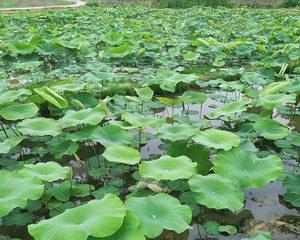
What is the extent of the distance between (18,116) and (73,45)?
306 cm

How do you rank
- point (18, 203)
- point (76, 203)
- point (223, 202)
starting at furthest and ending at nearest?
point (76, 203) → point (223, 202) → point (18, 203)

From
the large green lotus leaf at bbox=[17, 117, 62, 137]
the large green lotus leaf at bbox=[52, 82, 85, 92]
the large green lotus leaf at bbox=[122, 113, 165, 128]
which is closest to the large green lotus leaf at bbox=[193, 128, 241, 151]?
the large green lotus leaf at bbox=[122, 113, 165, 128]

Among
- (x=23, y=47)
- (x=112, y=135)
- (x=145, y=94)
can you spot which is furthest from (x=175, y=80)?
(x=23, y=47)

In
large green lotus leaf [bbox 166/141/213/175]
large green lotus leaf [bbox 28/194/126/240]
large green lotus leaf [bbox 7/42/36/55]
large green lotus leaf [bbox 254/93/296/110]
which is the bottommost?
large green lotus leaf [bbox 7/42/36/55]

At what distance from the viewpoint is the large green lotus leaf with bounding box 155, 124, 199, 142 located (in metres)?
2.96

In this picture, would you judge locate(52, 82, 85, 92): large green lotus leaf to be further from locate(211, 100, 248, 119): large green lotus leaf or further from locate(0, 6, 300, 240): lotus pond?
locate(211, 100, 248, 119): large green lotus leaf

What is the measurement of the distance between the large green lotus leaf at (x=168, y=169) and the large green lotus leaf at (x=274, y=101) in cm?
125

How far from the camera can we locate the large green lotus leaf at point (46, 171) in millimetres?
2480

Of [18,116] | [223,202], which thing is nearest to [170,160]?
[223,202]

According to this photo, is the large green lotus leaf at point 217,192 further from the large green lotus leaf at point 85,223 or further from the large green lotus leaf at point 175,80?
the large green lotus leaf at point 175,80

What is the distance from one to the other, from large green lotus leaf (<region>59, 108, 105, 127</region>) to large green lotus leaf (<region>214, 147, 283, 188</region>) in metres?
1.03

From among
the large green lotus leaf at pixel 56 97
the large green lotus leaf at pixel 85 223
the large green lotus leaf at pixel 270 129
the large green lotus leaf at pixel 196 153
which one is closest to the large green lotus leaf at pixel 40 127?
the large green lotus leaf at pixel 56 97

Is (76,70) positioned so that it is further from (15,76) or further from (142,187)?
(142,187)

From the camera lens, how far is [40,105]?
434 cm
